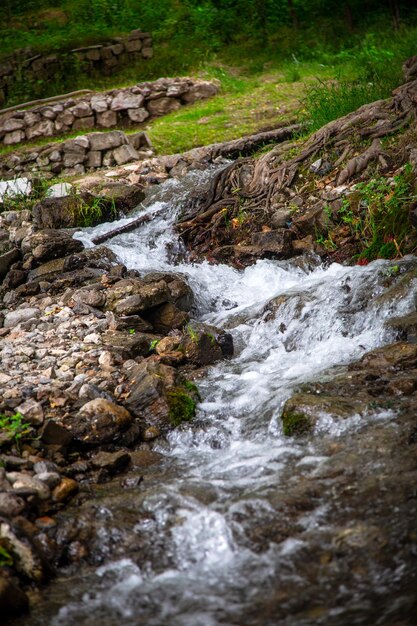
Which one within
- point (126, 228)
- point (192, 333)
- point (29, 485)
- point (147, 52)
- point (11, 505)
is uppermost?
point (147, 52)

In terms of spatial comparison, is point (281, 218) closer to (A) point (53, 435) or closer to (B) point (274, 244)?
(B) point (274, 244)

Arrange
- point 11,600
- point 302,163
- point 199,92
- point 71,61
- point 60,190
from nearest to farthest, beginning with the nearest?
point 11,600 < point 302,163 < point 60,190 < point 199,92 < point 71,61

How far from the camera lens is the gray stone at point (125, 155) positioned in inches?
505

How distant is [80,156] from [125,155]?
934 mm

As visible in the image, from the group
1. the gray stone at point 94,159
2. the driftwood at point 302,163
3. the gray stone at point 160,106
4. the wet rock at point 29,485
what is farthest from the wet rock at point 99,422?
the gray stone at point 160,106

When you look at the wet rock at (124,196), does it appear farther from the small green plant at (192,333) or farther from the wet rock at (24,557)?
the wet rock at (24,557)

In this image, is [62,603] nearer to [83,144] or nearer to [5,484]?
[5,484]

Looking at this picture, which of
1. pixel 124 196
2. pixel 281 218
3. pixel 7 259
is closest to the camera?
pixel 281 218

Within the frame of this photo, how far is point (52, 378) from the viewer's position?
19.3 ft

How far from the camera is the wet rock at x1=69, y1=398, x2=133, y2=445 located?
5.06m

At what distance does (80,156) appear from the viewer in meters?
13.1

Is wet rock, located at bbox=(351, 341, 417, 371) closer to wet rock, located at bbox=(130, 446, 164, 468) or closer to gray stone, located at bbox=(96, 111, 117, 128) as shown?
wet rock, located at bbox=(130, 446, 164, 468)

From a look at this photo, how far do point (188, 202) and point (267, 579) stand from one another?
24.3ft

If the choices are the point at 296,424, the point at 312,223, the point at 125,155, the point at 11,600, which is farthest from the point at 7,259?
the point at 11,600
